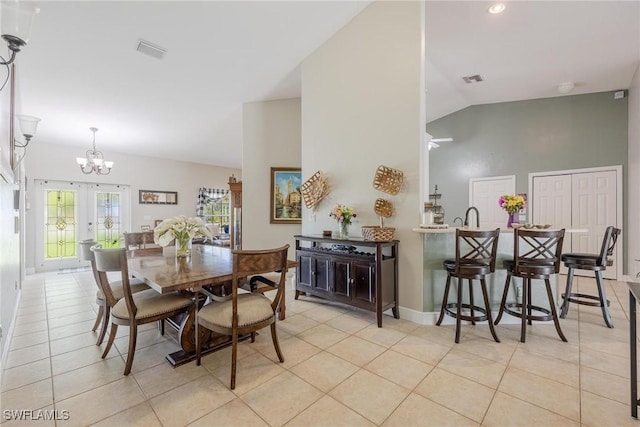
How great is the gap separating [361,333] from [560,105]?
589 cm

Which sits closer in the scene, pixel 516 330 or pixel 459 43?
pixel 516 330

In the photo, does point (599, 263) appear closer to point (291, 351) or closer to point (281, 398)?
point (291, 351)

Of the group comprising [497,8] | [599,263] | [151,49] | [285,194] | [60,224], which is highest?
[497,8]

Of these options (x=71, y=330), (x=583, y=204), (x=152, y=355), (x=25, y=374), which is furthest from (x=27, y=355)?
(x=583, y=204)

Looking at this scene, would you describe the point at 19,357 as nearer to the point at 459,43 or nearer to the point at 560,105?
the point at 459,43

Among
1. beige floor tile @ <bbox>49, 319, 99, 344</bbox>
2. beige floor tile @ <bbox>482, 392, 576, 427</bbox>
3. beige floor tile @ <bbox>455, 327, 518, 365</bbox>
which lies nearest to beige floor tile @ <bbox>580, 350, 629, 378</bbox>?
beige floor tile @ <bbox>455, 327, 518, 365</bbox>

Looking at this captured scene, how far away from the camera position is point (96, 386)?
1.88 m

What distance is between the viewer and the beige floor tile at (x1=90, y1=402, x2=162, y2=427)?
5.04 feet

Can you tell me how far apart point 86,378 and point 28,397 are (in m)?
0.29

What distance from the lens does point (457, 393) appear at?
1.79 metres

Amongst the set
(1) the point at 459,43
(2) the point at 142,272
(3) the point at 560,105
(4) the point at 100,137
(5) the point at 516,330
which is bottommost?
(5) the point at 516,330

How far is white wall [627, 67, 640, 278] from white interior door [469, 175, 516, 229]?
1.63 metres

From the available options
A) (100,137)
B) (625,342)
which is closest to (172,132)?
(100,137)

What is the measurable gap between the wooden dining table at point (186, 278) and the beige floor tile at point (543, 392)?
5.98 ft
